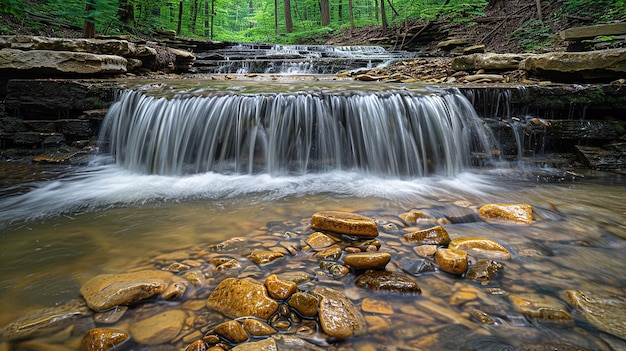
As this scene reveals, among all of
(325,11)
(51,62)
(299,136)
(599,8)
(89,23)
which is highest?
(325,11)

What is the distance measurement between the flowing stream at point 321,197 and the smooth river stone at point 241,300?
1.19 ft

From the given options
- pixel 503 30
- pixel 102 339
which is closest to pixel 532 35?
pixel 503 30

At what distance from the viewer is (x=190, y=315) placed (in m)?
1.70

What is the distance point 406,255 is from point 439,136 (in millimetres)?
3300

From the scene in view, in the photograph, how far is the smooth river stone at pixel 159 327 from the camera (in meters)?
1.54

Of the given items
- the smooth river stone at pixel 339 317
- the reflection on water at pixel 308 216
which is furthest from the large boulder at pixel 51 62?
the smooth river stone at pixel 339 317

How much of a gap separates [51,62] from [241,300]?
6495mm

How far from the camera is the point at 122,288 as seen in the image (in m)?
1.82

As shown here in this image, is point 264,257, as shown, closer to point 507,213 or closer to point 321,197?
point 321,197

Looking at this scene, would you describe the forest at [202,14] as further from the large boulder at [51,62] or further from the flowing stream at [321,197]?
the flowing stream at [321,197]

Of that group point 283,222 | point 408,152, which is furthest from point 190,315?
point 408,152

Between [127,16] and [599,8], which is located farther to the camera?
[127,16]

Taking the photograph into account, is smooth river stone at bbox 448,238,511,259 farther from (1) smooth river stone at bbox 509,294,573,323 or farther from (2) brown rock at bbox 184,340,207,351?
(2) brown rock at bbox 184,340,207,351

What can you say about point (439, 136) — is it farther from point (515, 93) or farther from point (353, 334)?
point (353, 334)
